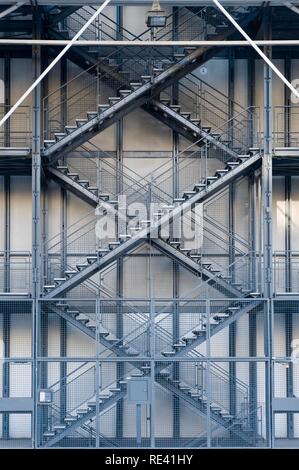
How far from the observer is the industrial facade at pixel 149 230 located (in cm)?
2361

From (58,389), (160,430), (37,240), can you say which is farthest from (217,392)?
(37,240)

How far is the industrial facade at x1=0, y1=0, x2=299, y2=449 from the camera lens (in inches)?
930

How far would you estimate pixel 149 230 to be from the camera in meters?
23.6

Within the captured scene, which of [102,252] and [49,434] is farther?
[102,252]

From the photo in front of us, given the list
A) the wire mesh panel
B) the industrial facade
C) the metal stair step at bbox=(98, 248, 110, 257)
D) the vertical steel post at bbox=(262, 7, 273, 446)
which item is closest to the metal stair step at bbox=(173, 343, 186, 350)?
the industrial facade

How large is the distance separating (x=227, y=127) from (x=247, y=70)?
4.46 feet

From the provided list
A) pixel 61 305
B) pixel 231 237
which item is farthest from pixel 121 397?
pixel 231 237

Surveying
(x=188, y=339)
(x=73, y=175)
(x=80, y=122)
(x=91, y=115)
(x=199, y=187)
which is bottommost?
(x=188, y=339)

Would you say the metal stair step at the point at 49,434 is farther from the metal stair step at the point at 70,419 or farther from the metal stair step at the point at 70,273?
the metal stair step at the point at 70,273

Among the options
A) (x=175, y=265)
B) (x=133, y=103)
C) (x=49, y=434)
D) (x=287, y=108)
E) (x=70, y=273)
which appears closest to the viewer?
(x=49, y=434)

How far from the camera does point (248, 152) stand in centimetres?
2411

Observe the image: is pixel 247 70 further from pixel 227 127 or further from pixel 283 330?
pixel 283 330

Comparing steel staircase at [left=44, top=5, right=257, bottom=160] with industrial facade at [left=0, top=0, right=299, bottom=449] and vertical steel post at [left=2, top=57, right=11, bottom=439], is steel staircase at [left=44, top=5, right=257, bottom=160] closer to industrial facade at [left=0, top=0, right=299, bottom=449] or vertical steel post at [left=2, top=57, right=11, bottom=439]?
industrial facade at [left=0, top=0, right=299, bottom=449]

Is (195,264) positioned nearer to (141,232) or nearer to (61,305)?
(141,232)
